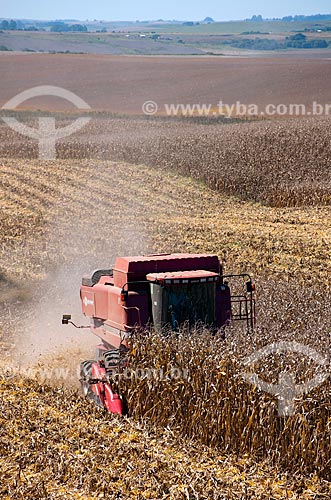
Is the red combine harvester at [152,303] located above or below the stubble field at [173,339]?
above

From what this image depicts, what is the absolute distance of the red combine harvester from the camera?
8375 mm

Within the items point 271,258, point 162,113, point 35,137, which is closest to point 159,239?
point 271,258

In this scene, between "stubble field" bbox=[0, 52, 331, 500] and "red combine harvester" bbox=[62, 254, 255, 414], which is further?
"red combine harvester" bbox=[62, 254, 255, 414]

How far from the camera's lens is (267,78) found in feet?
183

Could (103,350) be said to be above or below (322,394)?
below

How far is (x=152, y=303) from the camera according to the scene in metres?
8.60

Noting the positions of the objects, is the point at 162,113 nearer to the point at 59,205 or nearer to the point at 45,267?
the point at 59,205

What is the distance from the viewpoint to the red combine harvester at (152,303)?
8.38 metres

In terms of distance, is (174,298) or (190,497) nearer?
(190,497)

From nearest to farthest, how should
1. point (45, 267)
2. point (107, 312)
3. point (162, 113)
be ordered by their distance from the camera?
point (107, 312) → point (45, 267) → point (162, 113)

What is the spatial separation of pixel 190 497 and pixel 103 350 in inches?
148

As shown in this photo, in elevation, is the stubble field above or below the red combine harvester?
below

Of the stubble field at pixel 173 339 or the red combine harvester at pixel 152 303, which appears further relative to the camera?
the red combine harvester at pixel 152 303

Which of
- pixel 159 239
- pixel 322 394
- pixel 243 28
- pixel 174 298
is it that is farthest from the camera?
pixel 243 28
